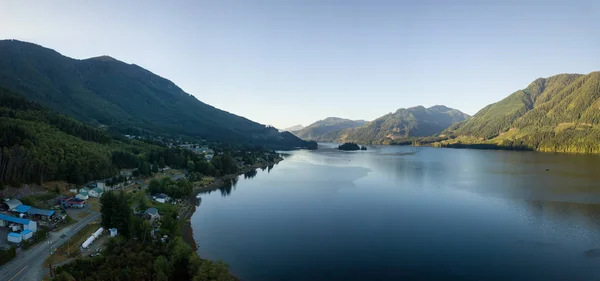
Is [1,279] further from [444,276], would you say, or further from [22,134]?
[22,134]

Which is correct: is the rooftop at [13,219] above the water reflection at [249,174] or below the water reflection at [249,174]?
above

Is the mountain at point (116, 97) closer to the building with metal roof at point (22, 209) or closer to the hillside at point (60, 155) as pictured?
the hillside at point (60, 155)

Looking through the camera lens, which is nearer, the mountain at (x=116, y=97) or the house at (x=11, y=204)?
the house at (x=11, y=204)

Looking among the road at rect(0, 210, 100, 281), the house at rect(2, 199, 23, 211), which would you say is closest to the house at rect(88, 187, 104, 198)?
the house at rect(2, 199, 23, 211)

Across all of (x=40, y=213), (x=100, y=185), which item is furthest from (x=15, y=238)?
(x=100, y=185)

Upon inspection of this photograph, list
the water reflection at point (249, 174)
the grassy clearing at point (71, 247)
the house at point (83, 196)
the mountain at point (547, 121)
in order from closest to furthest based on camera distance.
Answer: the grassy clearing at point (71, 247) < the house at point (83, 196) < the water reflection at point (249, 174) < the mountain at point (547, 121)

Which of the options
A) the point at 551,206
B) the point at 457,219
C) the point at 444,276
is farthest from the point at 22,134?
the point at 551,206

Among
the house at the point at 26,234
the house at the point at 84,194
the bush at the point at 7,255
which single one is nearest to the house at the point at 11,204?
the house at the point at 84,194

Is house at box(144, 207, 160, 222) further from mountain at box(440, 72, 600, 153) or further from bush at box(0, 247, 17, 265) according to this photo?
mountain at box(440, 72, 600, 153)
